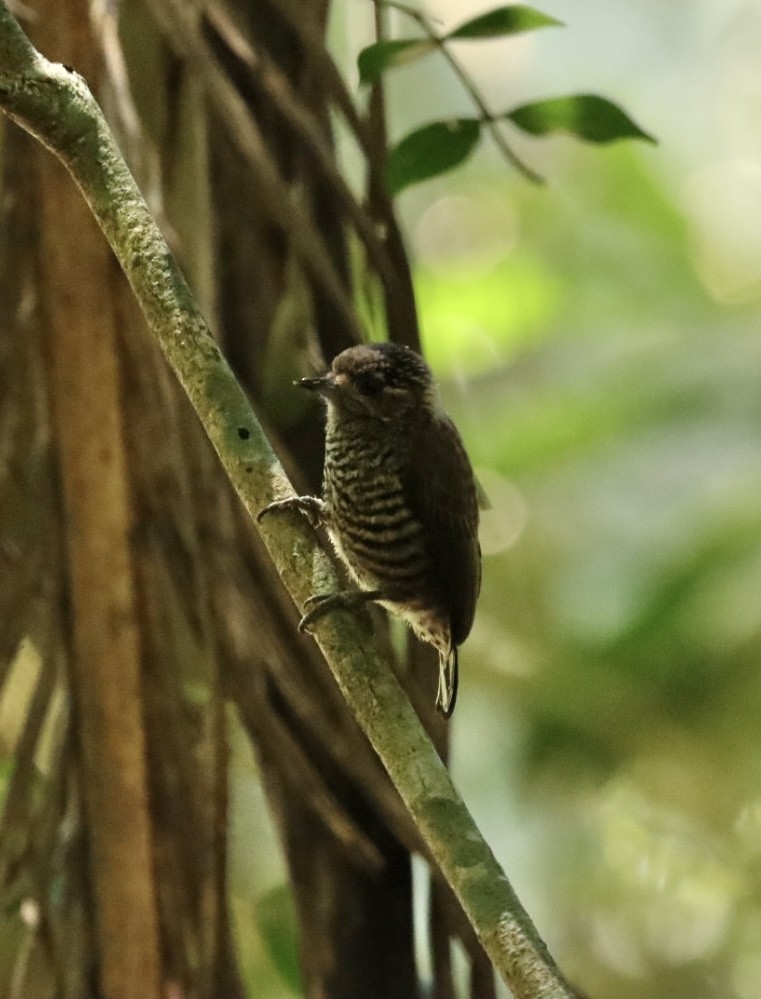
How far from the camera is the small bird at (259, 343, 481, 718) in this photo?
1.83m

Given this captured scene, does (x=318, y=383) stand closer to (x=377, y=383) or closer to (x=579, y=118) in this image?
(x=377, y=383)

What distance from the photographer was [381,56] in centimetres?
158

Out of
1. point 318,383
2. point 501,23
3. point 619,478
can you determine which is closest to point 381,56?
point 501,23

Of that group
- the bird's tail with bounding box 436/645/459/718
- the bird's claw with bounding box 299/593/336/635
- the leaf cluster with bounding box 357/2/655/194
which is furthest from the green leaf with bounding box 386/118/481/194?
the bird's claw with bounding box 299/593/336/635

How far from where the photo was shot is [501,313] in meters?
3.23

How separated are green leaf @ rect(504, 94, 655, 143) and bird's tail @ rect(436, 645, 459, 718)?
2.22 feet

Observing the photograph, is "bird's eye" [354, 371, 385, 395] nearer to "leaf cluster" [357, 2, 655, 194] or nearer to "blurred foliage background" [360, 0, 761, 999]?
"leaf cluster" [357, 2, 655, 194]

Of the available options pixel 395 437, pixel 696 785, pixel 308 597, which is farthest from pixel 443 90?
pixel 308 597

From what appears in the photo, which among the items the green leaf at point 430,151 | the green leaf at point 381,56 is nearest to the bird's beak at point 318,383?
the green leaf at point 430,151

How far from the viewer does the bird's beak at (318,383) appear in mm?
1764

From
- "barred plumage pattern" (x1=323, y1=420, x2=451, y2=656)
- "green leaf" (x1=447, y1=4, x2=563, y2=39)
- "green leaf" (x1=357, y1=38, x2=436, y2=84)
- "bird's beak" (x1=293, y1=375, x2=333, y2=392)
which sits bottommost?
"barred plumage pattern" (x1=323, y1=420, x2=451, y2=656)

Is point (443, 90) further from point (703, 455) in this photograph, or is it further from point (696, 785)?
point (696, 785)

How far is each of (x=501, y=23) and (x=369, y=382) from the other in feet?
1.59

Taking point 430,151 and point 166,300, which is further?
point 430,151
